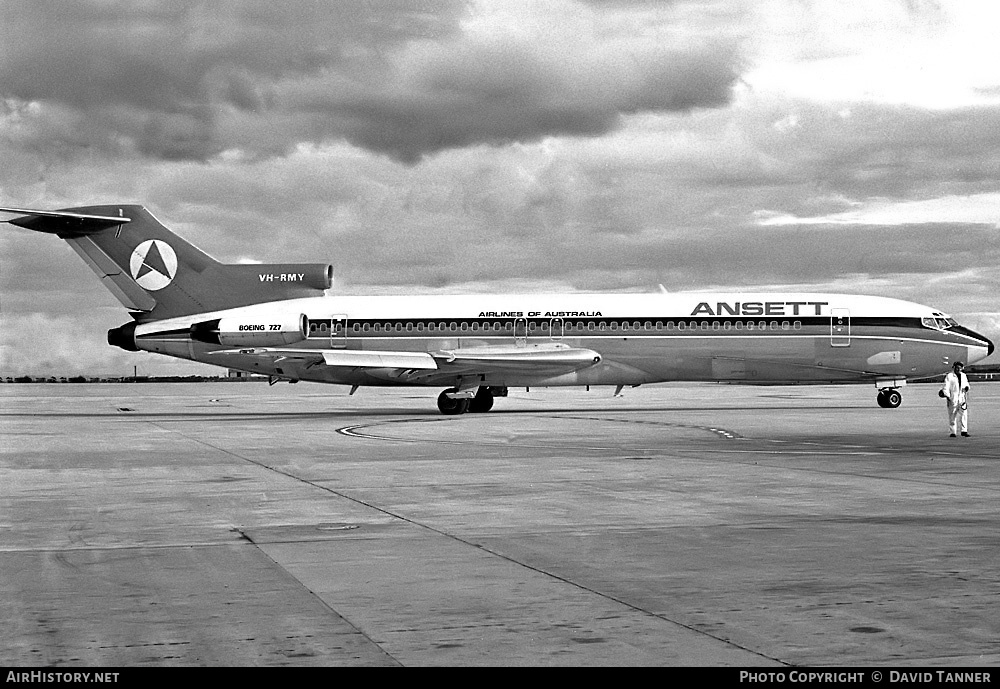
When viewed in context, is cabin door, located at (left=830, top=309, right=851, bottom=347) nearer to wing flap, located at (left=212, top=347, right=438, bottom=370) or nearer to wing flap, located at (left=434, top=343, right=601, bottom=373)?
wing flap, located at (left=434, top=343, right=601, bottom=373)

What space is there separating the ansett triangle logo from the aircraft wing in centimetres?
441

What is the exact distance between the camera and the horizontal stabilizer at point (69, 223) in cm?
3984

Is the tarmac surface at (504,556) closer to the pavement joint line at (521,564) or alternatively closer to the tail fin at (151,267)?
the pavement joint line at (521,564)

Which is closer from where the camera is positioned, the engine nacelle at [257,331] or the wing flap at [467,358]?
the wing flap at [467,358]

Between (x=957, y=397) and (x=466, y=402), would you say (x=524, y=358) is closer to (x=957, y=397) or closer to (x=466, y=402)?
(x=466, y=402)

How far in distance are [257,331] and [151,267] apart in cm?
507

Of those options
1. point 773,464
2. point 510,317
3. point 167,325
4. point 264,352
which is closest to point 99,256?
point 167,325

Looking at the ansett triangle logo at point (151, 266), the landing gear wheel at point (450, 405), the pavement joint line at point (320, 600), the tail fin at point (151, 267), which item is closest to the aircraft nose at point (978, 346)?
the landing gear wheel at point (450, 405)

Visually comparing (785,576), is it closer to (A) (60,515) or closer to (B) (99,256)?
(A) (60,515)

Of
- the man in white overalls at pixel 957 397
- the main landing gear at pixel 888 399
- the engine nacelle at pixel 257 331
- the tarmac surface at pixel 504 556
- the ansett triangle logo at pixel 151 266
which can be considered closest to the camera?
the tarmac surface at pixel 504 556

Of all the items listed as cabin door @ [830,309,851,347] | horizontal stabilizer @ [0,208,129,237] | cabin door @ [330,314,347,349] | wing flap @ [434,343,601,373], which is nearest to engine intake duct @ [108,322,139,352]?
→ horizontal stabilizer @ [0,208,129,237]

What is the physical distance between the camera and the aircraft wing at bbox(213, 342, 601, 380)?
38.0 m

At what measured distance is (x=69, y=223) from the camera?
40.5 metres

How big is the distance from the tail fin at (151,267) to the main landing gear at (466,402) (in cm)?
672
